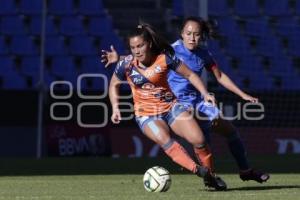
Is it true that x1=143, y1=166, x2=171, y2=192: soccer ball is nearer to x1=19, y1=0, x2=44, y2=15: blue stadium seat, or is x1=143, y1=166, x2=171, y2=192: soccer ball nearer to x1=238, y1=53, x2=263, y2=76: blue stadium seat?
x1=238, y1=53, x2=263, y2=76: blue stadium seat

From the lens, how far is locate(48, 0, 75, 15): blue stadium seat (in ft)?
74.4

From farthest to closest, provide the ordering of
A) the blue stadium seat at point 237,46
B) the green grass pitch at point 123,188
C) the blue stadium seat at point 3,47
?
the blue stadium seat at point 237,46
the blue stadium seat at point 3,47
the green grass pitch at point 123,188

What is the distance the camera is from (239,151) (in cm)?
997

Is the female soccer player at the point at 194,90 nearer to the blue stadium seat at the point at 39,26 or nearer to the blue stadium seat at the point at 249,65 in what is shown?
the blue stadium seat at the point at 249,65

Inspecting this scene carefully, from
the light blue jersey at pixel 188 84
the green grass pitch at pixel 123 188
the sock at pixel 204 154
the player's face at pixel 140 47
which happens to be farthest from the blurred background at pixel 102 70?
the player's face at pixel 140 47

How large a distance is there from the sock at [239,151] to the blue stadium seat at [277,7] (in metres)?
14.0

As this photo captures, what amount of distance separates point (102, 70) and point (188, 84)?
1160 cm

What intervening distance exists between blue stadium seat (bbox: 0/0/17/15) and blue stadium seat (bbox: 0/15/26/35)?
12 centimetres


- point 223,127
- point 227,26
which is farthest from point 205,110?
point 227,26

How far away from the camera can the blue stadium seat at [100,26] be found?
74.4ft

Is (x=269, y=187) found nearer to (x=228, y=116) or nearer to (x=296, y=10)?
(x=228, y=116)

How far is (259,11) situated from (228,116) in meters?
5.43

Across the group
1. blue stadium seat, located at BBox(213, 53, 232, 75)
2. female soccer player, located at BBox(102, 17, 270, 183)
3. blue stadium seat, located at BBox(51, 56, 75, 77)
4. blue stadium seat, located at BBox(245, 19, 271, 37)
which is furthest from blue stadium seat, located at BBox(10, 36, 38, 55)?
female soccer player, located at BBox(102, 17, 270, 183)

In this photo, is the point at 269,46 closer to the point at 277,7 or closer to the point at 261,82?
the point at 277,7
